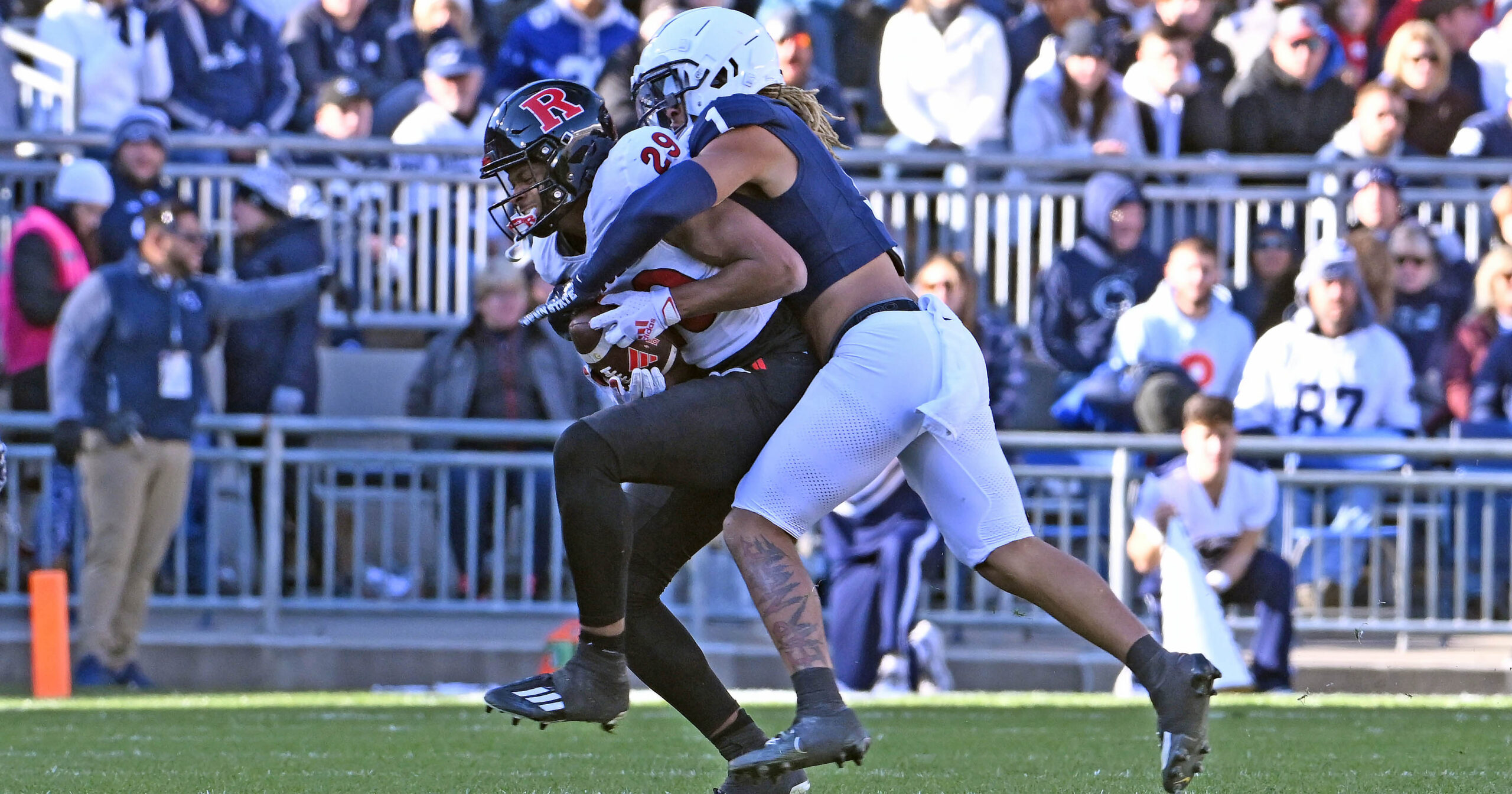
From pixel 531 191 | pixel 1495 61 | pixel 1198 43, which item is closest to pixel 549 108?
pixel 531 191

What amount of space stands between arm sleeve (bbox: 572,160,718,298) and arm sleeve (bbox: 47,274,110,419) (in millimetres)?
6302

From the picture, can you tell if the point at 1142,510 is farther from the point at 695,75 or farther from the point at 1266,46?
the point at 695,75

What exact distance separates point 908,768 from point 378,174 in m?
6.52

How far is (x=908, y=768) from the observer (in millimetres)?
6320

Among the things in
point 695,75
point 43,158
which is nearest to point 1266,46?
point 43,158

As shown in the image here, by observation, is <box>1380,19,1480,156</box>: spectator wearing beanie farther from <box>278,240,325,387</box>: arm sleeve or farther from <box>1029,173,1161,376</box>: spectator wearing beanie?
<box>278,240,325,387</box>: arm sleeve

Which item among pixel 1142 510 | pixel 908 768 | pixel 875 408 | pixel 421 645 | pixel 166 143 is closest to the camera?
pixel 875 408

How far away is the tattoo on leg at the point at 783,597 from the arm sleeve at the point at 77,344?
20.8 feet

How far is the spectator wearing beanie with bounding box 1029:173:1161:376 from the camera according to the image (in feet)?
37.4

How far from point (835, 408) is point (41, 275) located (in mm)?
7284

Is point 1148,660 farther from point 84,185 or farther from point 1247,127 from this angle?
point 1247,127

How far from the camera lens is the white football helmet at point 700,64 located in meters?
5.02

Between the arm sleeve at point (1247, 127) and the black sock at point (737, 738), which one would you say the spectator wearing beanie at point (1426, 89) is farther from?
the black sock at point (737, 738)

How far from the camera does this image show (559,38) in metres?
12.4
